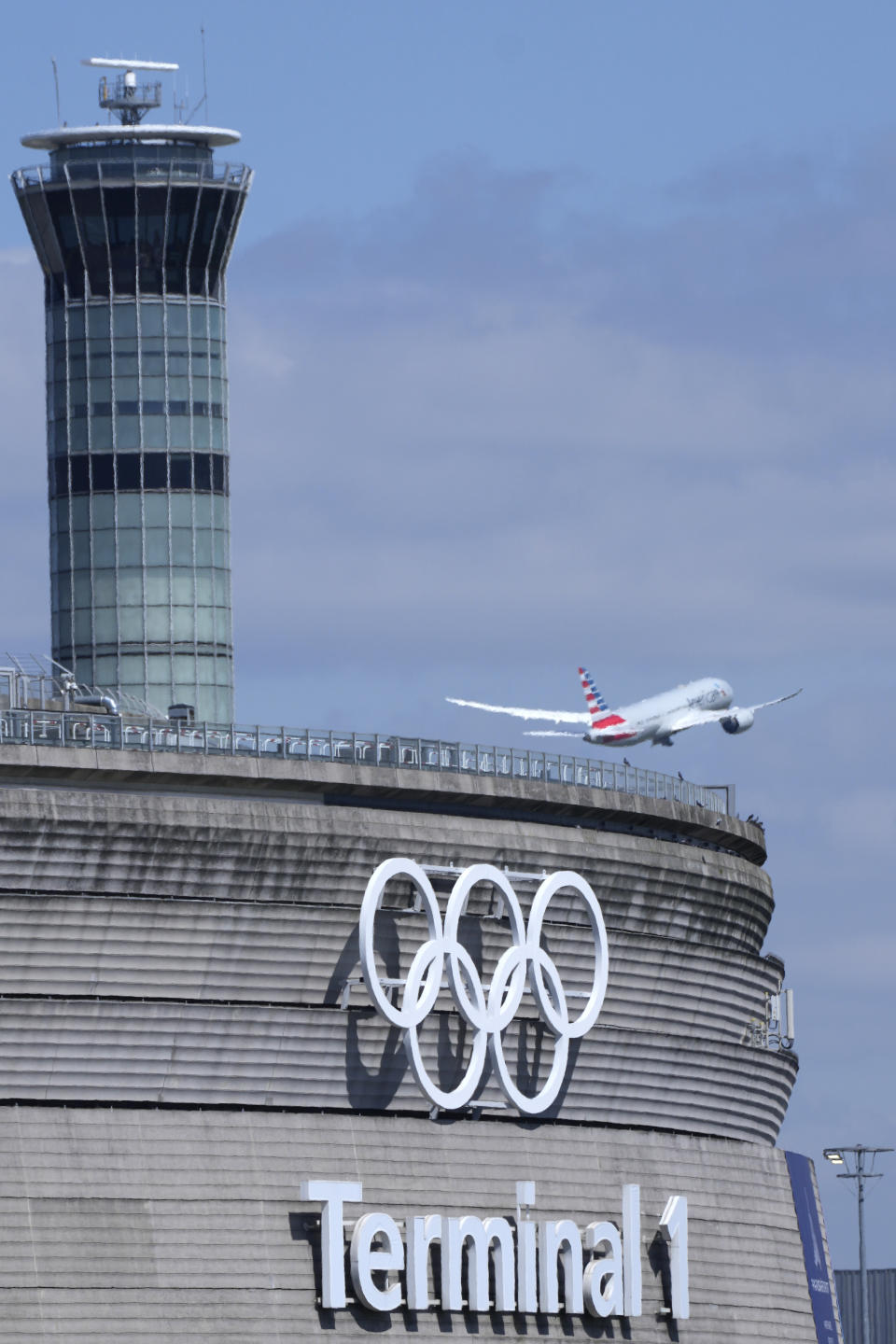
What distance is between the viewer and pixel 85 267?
459 feet

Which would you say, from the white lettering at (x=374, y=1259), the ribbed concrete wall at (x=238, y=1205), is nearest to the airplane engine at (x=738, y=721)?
the ribbed concrete wall at (x=238, y=1205)

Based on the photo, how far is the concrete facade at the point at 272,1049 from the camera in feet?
297

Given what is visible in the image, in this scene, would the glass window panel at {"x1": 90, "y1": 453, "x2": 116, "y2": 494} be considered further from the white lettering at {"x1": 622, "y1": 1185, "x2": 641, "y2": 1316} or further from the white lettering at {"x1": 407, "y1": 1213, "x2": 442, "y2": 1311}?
the white lettering at {"x1": 407, "y1": 1213, "x2": 442, "y2": 1311}

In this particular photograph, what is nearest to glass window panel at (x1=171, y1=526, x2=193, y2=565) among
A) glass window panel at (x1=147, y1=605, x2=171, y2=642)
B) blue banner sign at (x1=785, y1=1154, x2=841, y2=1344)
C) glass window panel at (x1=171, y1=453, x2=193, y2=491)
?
glass window panel at (x1=171, y1=453, x2=193, y2=491)

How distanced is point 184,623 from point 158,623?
1.18m

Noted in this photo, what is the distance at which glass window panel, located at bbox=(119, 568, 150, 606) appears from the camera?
139 m

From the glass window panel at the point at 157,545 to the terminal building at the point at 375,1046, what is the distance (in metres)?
16.7

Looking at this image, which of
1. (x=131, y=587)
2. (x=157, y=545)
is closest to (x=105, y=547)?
(x=131, y=587)

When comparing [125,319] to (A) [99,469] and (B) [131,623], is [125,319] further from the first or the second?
(B) [131,623]

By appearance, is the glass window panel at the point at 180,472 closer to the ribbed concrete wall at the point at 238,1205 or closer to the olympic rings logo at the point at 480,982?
the olympic rings logo at the point at 480,982

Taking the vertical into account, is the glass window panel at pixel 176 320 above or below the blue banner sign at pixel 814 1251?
above

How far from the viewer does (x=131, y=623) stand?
13950 cm

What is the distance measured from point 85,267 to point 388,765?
4358cm

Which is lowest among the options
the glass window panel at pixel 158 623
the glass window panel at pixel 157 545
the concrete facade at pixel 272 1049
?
the concrete facade at pixel 272 1049
